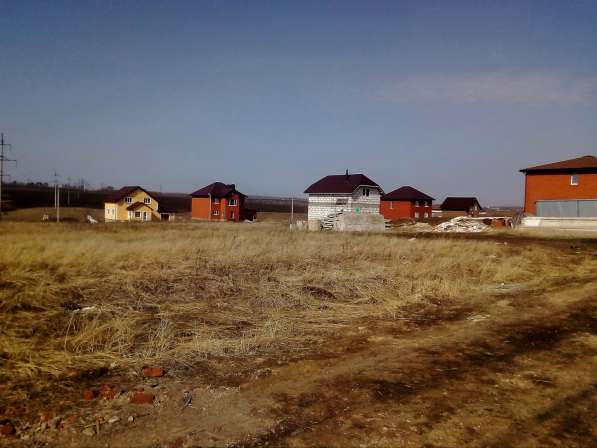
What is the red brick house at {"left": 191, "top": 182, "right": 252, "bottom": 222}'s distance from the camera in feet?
173

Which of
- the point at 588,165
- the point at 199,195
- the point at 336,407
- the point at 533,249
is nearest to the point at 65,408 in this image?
the point at 336,407

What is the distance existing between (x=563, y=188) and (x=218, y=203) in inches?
1489

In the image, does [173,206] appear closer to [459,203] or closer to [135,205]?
[135,205]

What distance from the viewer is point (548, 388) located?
4660mm

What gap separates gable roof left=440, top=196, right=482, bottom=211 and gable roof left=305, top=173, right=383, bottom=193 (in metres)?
31.2

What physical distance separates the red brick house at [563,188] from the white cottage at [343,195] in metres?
15.6

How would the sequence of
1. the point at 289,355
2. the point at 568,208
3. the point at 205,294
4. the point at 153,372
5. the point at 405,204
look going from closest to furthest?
the point at 153,372 → the point at 289,355 → the point at 205,294 → the point at 568,208 → the point at 405,204

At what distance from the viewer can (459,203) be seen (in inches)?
2830

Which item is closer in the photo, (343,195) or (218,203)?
(343,195)

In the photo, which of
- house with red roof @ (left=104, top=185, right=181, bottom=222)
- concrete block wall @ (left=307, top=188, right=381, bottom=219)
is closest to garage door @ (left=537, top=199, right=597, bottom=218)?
concrete block wall @ (left=307, top=188, right=381, bottom=219)

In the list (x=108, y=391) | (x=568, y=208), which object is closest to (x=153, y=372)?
(x=108, y=391)

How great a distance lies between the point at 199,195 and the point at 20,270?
45540 mm

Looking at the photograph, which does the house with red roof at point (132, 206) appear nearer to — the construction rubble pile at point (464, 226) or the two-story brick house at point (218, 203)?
the two-story brick house at point (218, 203)

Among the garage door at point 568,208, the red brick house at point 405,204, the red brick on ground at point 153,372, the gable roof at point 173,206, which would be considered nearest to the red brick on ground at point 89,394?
the red brick on ground at point 153,372
